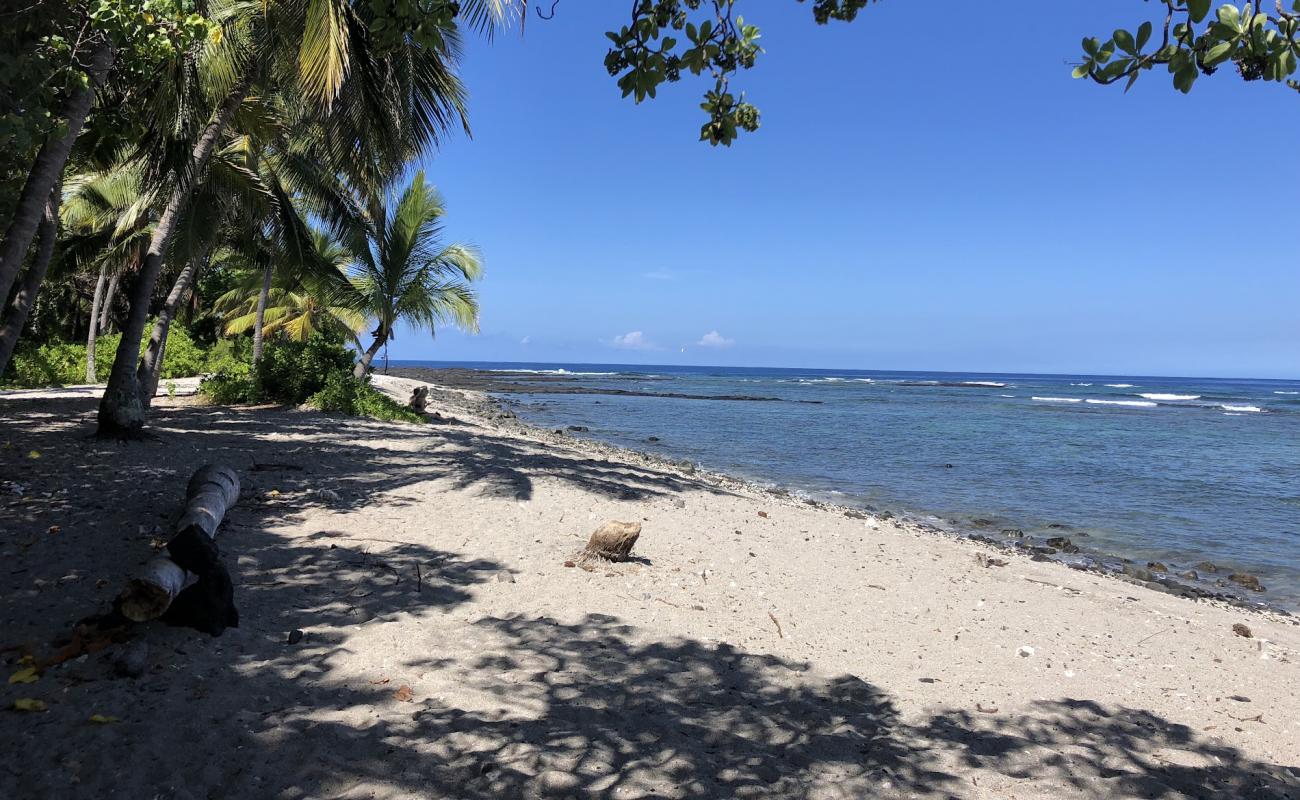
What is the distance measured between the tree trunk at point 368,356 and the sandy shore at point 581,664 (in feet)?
28.5

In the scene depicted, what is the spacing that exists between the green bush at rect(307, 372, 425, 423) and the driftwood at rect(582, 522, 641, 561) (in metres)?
9.60

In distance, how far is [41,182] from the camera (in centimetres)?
534

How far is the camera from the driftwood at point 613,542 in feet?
18.7

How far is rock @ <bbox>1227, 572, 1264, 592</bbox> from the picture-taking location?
8117mm

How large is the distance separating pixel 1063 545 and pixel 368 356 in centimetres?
1476

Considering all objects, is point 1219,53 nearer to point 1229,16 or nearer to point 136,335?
point 1229,16

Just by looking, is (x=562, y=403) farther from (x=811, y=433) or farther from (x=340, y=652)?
(x=340, y=652)

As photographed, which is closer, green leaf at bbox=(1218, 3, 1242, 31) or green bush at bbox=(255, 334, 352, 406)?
green leaf at bbox=(1218, 3, 1242, 31)

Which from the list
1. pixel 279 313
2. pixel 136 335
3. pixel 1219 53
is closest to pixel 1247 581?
pixel 1219 53

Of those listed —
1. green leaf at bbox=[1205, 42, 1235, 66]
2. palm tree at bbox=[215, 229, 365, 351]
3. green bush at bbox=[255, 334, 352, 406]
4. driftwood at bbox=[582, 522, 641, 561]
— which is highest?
palm tree at bbox=[215, 229, 365, 351]

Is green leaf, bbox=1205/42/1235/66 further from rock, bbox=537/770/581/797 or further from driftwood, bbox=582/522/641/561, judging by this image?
driftwood, bbox=582/522/641/561

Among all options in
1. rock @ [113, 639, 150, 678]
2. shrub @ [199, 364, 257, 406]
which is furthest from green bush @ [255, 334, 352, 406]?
rock @ [113, 639, 150, 678]

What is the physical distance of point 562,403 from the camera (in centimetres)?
3731

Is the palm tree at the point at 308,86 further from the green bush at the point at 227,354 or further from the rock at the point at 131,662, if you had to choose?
the green bush at the point at 227,354
